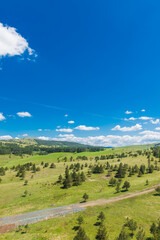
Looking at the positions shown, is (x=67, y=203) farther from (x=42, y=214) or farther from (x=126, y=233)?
(x=126, y=233)

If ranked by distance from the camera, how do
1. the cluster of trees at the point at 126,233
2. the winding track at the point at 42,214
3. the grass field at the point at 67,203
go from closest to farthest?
1. the cluster of trees at the point at 126,233
2. the grass field at the point at 67,203
3. the winding track at the point at 42,214

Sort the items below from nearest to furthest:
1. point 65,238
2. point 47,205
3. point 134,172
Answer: point 65,238 → point 47,205 → point 134,172

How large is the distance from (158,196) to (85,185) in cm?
4429

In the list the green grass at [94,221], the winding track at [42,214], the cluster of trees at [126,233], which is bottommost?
the winding track at [42,214]

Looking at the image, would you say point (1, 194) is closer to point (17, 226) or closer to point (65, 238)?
point (17, 226)

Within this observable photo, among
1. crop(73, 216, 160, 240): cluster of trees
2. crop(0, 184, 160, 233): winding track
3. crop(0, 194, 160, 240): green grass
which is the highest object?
crop(73, 216, 160, 240): cluster of trees

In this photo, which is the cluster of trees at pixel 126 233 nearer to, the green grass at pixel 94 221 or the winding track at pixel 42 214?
the green grass at pixel 94 221

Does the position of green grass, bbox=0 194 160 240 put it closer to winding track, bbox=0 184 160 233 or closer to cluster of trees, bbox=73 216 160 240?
cluster of trees, bbox=73 216 160 240

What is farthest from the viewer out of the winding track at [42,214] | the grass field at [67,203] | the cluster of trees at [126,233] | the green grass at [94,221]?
the winding track at [42,214]

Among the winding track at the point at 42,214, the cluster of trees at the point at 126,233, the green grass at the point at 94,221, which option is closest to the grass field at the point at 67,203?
the green grass at the point at 94,221

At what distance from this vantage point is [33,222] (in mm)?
47375

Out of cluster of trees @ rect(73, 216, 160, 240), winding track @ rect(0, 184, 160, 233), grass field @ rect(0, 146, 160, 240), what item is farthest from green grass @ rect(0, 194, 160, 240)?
winding track @ rect(0, 184, 160, 233)

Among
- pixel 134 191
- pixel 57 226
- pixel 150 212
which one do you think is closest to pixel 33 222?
pixel 57 226

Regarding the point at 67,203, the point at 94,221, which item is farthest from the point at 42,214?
the point at 94,221
